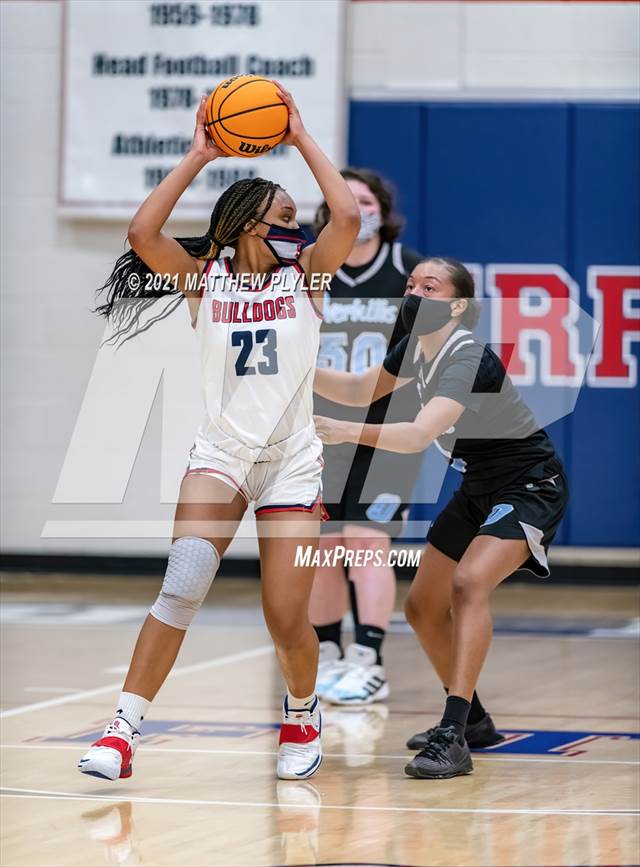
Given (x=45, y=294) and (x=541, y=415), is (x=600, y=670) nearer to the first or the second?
(x=541, y=415)

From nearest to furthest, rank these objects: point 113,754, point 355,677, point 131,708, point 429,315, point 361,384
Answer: point 113,754 → point 131,708 → point 429,315 → point 361,384 → point 355,677

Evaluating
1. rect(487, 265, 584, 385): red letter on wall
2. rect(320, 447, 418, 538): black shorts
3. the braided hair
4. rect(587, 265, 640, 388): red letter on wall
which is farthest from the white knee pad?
rect(587, 265, 640, 388): red letter on wall

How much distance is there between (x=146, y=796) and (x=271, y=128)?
2029 mm

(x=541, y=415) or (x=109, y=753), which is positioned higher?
(x=541, y=415)

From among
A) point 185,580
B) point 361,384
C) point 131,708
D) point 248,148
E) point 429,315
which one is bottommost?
point 131,708

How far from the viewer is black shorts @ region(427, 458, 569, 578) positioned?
481cm

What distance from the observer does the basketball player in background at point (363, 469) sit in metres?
6.20

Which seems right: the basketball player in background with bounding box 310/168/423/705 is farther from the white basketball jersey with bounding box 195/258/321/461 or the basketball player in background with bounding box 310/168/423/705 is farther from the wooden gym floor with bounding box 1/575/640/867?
the white basketball jersey with bounding box 195/258/321/461

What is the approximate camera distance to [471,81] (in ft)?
31.5

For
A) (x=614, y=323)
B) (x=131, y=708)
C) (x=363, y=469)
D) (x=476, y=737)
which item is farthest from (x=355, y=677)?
(x=614, y=323)

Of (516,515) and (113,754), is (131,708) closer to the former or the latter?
(113,754)

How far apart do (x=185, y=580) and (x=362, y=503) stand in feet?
6.73

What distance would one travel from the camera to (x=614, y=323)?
9.41 m

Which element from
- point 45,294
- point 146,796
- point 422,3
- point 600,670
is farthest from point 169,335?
point 146,796
